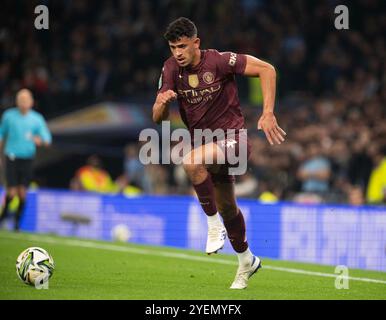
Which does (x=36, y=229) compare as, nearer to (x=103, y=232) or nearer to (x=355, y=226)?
(x=103, y=232)

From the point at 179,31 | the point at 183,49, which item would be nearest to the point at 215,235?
the point at 183,49

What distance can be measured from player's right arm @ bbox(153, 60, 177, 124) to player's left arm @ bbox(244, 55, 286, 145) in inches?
26.9

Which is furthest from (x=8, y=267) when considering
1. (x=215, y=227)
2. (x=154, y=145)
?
(x=154, y=145)

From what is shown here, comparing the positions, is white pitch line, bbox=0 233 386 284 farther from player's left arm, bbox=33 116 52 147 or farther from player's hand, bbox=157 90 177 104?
player's hand, bbox=157 90 177 104

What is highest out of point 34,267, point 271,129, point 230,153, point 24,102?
point 24,102

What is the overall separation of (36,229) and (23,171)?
240 cm

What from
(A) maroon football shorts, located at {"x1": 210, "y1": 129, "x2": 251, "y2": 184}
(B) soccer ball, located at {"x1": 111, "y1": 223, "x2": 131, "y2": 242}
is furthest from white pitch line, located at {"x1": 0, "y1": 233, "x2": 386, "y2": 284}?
(A) maroon football shorts, located at {"x1": 210, "y1": 129, "x2": 251, "y2": 184}

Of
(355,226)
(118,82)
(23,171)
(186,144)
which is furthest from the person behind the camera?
(118,82)

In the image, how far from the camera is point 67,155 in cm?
2148

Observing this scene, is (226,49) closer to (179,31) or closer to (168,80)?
(168,80)

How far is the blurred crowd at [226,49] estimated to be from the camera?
1969 cm

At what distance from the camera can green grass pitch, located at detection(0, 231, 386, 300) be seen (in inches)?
326

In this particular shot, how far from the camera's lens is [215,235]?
8.87 meters

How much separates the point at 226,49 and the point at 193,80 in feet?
43.5
